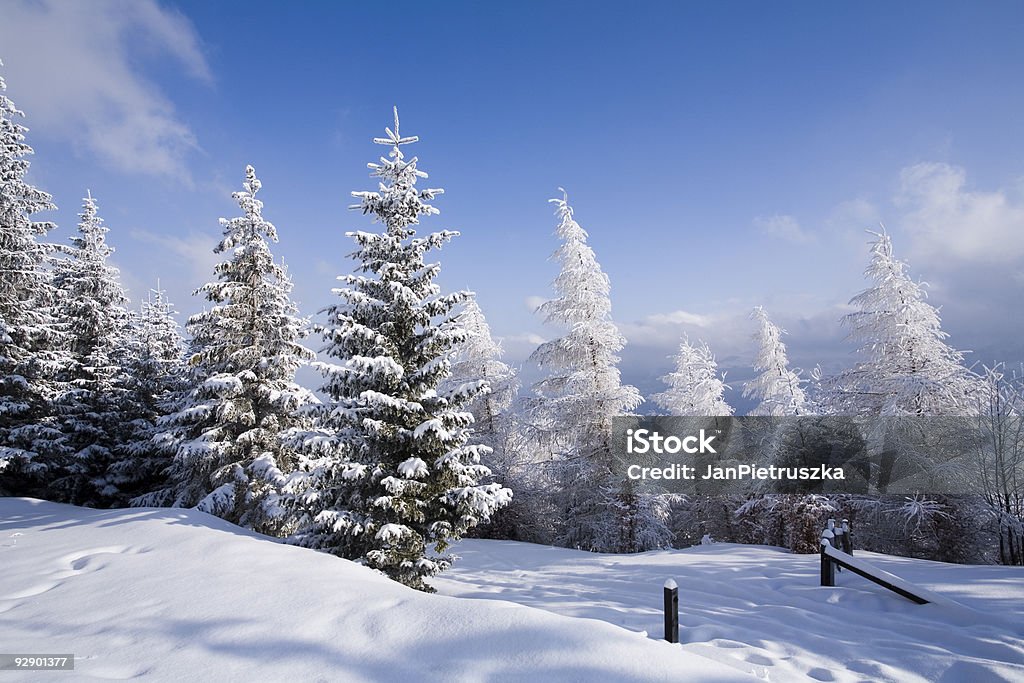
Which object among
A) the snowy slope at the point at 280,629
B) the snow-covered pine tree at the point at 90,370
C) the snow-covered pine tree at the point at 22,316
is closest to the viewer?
the snowy slope at the point at 280,629

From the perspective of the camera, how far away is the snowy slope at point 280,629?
364 cm

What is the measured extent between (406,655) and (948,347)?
17844mm

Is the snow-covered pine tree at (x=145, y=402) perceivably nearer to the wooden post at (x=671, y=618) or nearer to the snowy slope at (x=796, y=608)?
the snowy slope at (x=796, y=608)

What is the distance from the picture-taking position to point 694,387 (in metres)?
22.5

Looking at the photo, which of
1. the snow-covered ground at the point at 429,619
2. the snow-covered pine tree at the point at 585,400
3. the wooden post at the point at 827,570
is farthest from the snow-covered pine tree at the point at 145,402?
the wooden post at the point at 827,570

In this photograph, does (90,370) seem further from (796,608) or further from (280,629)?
(796,608)

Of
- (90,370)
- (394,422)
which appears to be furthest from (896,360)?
(90,370)

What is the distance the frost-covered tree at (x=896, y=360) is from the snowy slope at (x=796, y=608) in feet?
18.2

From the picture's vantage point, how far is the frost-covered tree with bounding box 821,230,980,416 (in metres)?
13.3

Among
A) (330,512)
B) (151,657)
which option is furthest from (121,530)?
(151,657)

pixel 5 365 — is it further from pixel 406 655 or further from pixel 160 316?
pixel 406 655

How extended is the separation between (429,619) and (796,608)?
618cm

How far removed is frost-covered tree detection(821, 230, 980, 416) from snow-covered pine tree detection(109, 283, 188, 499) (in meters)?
22.0

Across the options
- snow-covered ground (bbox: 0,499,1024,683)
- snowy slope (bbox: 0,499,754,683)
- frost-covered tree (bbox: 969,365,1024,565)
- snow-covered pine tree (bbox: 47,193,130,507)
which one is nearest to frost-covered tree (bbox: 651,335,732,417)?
frost-covered tree (bbox: 969,365,1024,565)
